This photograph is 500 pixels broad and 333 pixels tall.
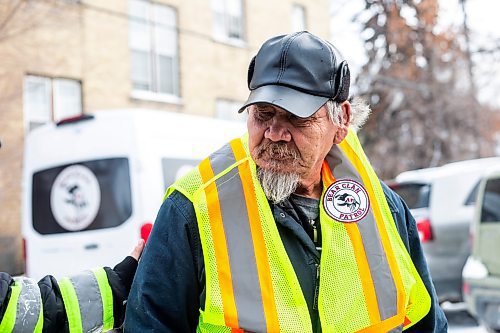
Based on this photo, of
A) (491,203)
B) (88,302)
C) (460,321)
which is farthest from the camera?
(460,321)

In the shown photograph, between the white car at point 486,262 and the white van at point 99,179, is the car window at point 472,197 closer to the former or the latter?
the white car at point 486,262

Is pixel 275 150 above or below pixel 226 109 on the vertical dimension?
below

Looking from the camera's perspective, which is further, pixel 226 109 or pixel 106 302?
pixel 226 109

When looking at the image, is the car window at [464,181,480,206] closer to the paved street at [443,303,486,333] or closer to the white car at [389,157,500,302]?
the white car at [389,157,500,302]

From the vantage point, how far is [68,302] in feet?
6.73

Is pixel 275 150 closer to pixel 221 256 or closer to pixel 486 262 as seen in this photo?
pixel 221 256

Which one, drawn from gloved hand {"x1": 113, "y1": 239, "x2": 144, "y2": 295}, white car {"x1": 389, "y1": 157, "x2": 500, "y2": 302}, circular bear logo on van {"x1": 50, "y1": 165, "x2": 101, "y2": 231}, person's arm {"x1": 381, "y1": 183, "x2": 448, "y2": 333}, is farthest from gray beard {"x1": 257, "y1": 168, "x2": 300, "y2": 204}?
white car {"x1": 389, "y1": 157, "x2": 500, "y2": 302}

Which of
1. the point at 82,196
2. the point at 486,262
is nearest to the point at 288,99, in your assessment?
the point at 82,196

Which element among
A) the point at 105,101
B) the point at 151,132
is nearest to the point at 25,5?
the point at 105,101

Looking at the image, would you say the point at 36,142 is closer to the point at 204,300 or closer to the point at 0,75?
the point at 204,300

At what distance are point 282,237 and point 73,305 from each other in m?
0.67

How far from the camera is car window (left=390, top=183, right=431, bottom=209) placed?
732 centimetres

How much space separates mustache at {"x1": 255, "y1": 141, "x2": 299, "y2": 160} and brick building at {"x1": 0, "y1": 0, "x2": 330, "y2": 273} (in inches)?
367

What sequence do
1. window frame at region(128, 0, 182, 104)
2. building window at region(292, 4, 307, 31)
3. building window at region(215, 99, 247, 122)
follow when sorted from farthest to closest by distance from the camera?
building window at region(292, 4, 307, 31), building window at region(215, 99, 247, 122), window frame at region(128, 0, 182, 104)
